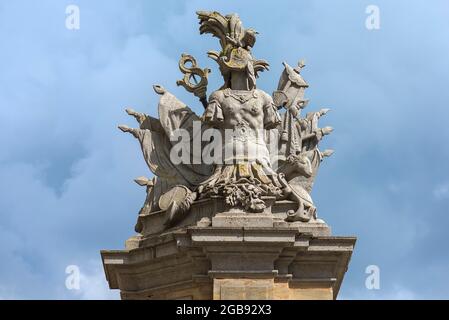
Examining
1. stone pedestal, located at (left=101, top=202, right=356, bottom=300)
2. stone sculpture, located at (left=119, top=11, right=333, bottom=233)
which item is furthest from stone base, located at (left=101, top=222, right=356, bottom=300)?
stone sculpture, located at (left=119, top=11, right=333, bottom=233)

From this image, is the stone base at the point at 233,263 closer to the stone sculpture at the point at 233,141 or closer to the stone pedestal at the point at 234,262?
the stone pedestal at the point at 234,262

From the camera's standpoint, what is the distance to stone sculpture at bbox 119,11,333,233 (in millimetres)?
23078

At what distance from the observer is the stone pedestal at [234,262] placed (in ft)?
72.1

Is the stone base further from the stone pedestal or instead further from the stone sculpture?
the stone sculpture

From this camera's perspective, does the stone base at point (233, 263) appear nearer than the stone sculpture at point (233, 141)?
Yes

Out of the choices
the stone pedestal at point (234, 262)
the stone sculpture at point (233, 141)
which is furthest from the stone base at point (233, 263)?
the stone sculpture at point (233, 141)

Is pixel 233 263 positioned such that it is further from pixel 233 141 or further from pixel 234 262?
pixel 233 141

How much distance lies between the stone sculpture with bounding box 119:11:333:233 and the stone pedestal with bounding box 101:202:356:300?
0.56 metres

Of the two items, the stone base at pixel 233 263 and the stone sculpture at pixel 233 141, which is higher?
the stone sculpture at pixel 233 141

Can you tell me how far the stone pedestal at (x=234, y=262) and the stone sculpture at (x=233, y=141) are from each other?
0.56m

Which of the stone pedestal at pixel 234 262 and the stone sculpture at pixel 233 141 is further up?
the stone sculpture at pixel 233 141

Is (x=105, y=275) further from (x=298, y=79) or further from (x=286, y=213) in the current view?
(x=298, y=79)

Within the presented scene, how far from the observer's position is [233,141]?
23625 millimetres
